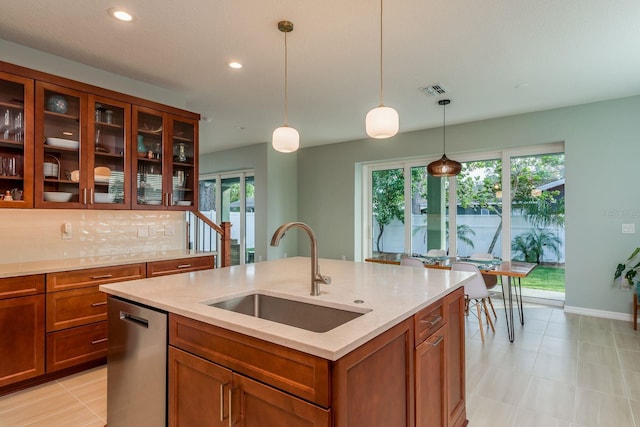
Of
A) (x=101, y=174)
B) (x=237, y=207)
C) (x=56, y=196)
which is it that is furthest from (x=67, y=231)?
(x=237, y=207)

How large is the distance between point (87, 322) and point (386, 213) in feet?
16.1

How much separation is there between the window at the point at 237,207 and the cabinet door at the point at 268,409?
19.5ft

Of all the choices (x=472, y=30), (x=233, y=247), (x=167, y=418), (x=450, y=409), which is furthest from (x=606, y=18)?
(x=233, y=247)

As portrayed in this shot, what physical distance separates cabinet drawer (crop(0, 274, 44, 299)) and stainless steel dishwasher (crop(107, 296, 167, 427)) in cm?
114

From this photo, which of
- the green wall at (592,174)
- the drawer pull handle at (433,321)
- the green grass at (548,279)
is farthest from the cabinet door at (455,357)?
the green grass at (548,279)

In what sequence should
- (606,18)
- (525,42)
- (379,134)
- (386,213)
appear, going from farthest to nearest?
(386,213) < (525,42) < (606,18) < (379,134)

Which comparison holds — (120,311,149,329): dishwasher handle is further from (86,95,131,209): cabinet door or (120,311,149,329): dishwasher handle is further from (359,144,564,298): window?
(359,144,564,298): window

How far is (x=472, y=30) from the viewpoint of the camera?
103 inches

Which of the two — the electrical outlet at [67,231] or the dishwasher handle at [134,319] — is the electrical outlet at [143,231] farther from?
the dishwasher handle at [134,319]

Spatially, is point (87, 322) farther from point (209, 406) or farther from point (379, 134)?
point (379, 134)

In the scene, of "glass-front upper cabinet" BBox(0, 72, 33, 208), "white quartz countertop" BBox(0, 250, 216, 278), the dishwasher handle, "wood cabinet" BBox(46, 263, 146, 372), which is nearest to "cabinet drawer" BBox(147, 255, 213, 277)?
"white quartz countertop" BBox(0, 250, 216, 278)

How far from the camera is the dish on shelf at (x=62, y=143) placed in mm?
2801

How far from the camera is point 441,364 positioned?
5.57 feet

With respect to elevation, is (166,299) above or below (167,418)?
above
